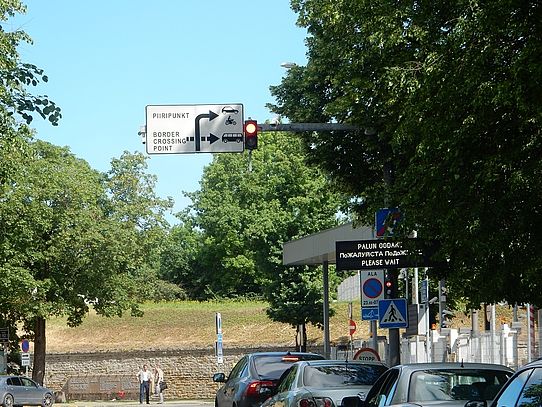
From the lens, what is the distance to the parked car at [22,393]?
5387 cm

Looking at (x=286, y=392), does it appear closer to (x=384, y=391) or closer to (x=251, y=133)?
(x=384, y=391)

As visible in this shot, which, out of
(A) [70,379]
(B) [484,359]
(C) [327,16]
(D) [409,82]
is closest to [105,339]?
(A) [70,379]

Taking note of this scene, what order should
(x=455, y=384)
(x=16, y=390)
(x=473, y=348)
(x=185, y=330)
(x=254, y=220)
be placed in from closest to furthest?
1. (x=455, y=384)
2. (x=473, y=348)
3. (x=16, y=390)
4. (x=254, y=220)
5. (x=185, y=330)

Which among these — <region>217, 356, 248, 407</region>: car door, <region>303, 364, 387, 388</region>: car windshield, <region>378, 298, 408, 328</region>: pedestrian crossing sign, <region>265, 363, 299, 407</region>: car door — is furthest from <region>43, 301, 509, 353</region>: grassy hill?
<region>303, 364, 387, 388</region>: car windshield

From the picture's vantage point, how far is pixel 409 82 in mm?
18969

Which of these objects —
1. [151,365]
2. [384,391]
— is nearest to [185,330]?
[151,365]

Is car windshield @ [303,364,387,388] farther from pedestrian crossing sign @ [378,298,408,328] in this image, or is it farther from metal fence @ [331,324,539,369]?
metal fence @ [331,324,539,369]

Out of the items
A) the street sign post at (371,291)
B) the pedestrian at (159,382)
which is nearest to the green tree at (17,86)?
the street sign post at (371,291)

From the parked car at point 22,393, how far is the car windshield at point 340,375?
38.7 meters

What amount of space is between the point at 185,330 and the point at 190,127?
190ft

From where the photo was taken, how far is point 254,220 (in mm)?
78375

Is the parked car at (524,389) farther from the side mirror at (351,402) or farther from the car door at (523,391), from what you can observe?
the side mirror at (351,402)

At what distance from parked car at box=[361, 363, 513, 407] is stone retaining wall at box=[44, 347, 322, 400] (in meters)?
58.0

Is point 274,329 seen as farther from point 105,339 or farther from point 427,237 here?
point 427,237
